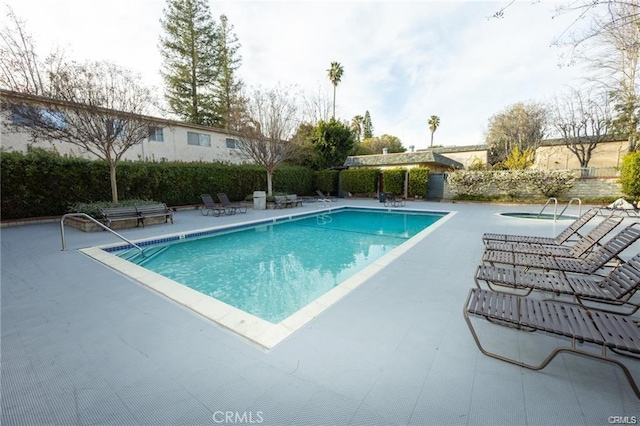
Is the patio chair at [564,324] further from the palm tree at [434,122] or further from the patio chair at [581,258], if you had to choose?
the palm tree at [434,122]

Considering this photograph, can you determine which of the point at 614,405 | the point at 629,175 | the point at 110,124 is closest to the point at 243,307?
the point at 614,405

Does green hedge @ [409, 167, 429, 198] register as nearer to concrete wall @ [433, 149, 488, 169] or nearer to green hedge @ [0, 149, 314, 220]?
green hedge @ [0, 149, 314, 220]

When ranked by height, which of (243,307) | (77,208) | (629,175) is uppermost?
(629,175)

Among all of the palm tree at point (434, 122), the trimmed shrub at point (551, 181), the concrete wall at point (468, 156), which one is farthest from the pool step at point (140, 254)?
the palm tree at point (434, 122)

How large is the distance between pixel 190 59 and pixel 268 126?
15.7 metres

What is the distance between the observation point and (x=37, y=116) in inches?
332

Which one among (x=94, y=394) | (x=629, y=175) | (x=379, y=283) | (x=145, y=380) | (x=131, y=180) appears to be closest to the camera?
(x=94, y=394)

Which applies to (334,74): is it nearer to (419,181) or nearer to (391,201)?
(419,181)

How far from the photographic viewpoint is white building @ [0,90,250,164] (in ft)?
37.3

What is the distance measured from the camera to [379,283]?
4.04m

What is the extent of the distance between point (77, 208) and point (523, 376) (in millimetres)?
12848

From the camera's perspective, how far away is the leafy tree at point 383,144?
139 ft

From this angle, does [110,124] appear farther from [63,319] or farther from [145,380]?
[145,380]

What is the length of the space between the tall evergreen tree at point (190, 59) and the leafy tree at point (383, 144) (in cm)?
2390
